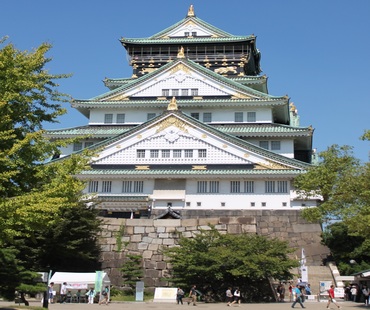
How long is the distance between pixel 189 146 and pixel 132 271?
1441cm

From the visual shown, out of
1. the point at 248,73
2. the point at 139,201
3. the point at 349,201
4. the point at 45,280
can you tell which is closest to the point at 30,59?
the point at 45,280

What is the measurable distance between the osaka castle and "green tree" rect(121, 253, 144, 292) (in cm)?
527

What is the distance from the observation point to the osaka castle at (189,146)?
38.7 m

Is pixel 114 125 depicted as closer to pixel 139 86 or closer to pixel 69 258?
pixel 139 86

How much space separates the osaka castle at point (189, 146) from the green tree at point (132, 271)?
5.27 m

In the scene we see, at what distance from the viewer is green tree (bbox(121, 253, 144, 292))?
2883 centimetres

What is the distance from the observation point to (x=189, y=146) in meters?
40.9

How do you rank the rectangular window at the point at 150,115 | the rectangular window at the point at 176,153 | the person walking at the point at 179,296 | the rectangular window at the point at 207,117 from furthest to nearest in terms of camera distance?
the rectangular window at the point at 150,115 → the rectangular window at the point at 207,117 → the rectangular window at the point at 176,153 → the person walking at the point at 179,296

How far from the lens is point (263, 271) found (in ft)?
82.8

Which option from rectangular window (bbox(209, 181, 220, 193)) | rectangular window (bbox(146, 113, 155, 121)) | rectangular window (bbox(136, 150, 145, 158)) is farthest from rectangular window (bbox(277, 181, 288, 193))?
rectangular window (bbox(146, 113, 155, 121))

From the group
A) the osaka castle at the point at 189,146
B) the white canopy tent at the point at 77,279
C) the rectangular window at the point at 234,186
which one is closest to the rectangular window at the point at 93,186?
the osaka castle at the point at 189,146

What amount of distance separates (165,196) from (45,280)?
18109mm

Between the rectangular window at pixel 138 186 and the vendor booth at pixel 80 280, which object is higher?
the rectangular window at pixel 138 186

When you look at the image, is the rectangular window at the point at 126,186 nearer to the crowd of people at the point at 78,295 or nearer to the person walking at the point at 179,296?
the crowd of people at the point at 78,295
